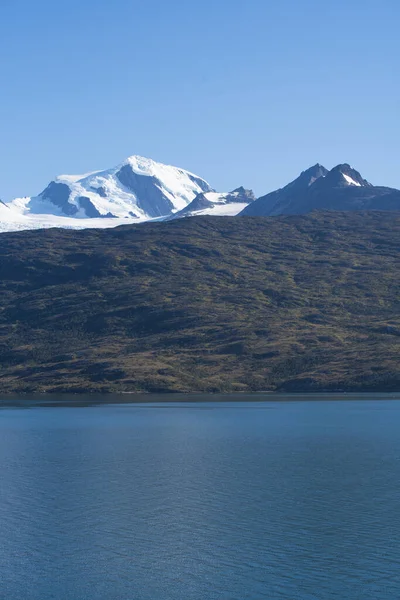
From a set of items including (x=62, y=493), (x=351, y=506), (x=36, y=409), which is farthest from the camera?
(x=36, y=409)

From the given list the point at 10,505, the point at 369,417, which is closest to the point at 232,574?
the point at 10,505

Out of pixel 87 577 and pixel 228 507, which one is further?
pixel 228 507

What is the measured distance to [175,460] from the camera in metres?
89.4

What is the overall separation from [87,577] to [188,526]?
13.5 meters

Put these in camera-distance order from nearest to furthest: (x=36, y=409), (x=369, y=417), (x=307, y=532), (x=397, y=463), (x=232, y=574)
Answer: (x=232, y=574), (x=307, y=532), (x=397, y=463), (x=369, y=417), (x=36, y=409)

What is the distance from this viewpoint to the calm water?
4431cm

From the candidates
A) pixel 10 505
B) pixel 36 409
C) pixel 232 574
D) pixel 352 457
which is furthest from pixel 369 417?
pixel 232 574

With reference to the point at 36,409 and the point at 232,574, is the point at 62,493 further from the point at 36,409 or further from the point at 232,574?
the point at 36,409

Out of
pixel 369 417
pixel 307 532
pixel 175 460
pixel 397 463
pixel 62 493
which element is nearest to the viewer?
pixel 307 532

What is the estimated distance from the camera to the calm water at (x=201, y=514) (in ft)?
145

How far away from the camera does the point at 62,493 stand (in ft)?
231

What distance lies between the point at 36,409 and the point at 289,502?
116909mm

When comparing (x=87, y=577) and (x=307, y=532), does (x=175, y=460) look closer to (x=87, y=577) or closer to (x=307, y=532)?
(x=307, y=532)

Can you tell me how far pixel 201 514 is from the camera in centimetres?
6175
